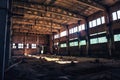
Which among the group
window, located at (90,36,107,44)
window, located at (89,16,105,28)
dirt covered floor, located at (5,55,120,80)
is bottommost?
dirt covered floor, located at (5,55,120,80)

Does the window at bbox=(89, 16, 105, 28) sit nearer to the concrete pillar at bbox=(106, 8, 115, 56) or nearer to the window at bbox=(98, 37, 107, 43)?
the concrete pillar at bbox=(106, 8, 115, 56)

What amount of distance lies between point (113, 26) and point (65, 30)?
12757 mm

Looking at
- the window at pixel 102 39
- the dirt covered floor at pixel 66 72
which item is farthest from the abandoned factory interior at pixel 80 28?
the dirt covered floor at pixel 66 72

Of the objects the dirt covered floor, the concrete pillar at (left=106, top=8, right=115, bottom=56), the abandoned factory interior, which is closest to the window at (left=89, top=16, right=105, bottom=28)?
the abandoned factory interior

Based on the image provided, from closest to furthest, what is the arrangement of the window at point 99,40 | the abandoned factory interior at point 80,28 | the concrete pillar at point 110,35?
the abandoned factory interior at point 80,28, the concrete pillar at point 110,35, the window at point 99,40

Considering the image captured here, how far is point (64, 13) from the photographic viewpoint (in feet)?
57.3

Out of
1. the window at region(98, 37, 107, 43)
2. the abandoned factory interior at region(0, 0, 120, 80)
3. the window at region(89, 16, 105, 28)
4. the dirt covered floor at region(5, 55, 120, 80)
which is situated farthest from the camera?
the window at region(89, 16, 105, 28)

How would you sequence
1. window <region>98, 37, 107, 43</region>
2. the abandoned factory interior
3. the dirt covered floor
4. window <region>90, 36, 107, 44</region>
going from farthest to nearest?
window <region>90, 36, 107, 44</region> < window <region>98, 37, 107, 43</region> < the abandoned factory interior < the dirt covered floor

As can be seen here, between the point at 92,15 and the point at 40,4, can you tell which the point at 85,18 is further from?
the point at 40,4

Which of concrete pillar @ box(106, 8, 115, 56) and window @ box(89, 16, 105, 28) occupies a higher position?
window @ box(89, 16, 105, 28)

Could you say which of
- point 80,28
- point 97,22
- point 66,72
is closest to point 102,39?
point 97,22

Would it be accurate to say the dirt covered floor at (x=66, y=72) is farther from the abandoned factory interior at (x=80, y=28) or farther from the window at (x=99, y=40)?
the window at (x=99, y=40)

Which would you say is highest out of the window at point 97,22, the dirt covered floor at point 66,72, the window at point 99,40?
the window at point 97,22

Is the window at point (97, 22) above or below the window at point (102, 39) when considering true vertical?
above
